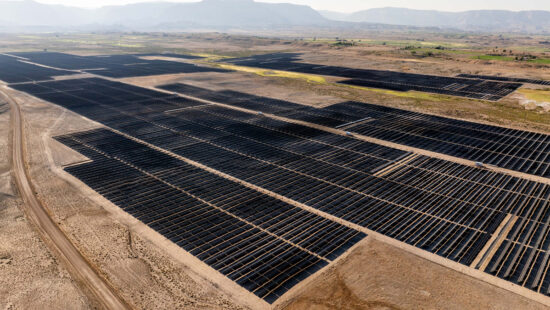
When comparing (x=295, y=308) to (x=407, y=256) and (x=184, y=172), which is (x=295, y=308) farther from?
(x=184, y=172)

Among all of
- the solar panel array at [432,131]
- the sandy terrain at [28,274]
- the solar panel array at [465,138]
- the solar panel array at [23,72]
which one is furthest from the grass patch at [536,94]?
the solar panel array at [23,72]

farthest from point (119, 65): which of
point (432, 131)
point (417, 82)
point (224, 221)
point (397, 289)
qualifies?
point (397, 289)

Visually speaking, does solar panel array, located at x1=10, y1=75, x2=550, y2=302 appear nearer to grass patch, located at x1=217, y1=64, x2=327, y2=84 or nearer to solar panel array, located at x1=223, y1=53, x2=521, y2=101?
solar panel array, located at x1=223, y1=53, x2=521, y2=101

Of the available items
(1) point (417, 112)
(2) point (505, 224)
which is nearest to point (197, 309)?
(2) point (505, 224)

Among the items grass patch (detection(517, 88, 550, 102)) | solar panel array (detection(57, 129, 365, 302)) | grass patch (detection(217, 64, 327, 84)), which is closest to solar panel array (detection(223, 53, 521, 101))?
grass patch (detection(517, 88, 550, 102))

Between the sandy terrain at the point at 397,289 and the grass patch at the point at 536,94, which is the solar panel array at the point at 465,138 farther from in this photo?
the grass patch at the point at 536,94

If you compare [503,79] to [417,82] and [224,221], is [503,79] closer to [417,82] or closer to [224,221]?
[417,82]
